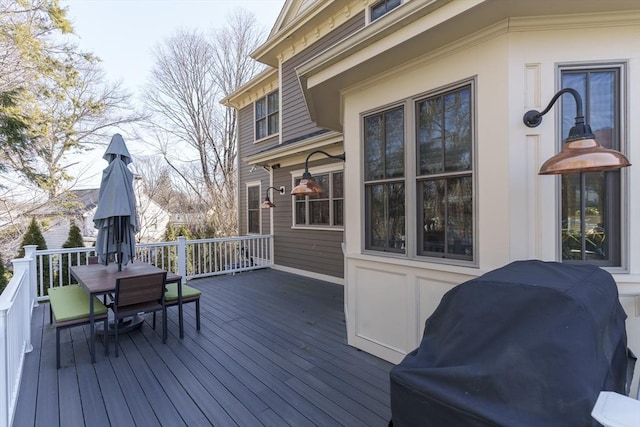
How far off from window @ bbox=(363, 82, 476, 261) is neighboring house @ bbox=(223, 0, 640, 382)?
0.04 ft

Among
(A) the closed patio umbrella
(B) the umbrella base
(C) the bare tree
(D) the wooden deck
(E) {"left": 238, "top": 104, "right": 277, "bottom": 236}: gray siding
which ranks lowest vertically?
(D) the wooden deck

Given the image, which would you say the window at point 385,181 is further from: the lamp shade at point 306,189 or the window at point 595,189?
the window at point 595,189

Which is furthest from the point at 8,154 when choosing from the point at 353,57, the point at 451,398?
the point at 451,398

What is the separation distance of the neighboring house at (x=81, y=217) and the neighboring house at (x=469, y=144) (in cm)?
561

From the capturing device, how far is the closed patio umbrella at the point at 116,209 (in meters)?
3.90

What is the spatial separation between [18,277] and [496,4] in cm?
500

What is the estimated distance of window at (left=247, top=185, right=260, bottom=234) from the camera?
9656 mm

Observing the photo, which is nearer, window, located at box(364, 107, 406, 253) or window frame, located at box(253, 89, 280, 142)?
window, located at box(364, 107, 406, 253)

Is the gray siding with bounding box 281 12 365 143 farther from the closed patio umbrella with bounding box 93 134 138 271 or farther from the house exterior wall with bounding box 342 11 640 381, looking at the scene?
Result: the house exterior wall with bounding box 342 11 640 381

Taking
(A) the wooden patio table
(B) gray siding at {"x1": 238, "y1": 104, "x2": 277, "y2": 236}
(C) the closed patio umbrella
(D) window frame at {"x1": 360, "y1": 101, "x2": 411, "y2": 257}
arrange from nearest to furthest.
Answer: (D) window frame at {"x1": 360, "y1": 101, "x2": 411, "y2": 257}, (A) the wooden patio table, (C) the closed patio umbrella, (B) gray siding at {"x1": 238, "y1": 104, "x2": 277, "y2": 236}

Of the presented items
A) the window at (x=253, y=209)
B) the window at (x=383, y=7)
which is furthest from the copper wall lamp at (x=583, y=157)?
the window at (x=253, y=209)

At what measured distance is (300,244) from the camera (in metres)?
7.66

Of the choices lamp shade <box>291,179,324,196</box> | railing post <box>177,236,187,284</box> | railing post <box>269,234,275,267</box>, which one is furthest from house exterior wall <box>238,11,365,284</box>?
lamp shade <box>291,179,324,196</box>

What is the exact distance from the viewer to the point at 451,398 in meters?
1.22
